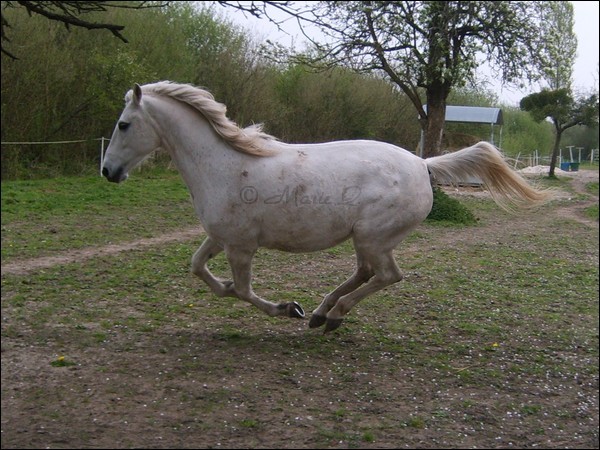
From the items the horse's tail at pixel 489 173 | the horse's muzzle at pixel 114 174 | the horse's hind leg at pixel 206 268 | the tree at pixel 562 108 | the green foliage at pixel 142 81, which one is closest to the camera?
the horse's muzzle at pixel 114 174

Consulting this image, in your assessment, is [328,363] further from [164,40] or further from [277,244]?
[164,40]

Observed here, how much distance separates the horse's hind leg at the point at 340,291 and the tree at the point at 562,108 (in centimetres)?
2556

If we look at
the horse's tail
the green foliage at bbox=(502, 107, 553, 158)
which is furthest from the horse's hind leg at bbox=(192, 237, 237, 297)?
the green foliage at bbox=(502, 107, 553, 158)

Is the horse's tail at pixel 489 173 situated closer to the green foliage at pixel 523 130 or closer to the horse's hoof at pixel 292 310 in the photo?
the horse's hoof at pixel 292 310

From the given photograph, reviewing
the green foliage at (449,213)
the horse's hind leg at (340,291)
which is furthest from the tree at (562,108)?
the horse's hind leg at (340,291)

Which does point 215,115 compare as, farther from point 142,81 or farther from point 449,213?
point 142,81

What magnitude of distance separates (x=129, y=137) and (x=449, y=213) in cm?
893

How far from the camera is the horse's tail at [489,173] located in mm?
5918

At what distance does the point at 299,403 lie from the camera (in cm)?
397

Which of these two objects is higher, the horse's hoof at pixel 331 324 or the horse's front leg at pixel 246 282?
the horse's front leg at pixel 246 282

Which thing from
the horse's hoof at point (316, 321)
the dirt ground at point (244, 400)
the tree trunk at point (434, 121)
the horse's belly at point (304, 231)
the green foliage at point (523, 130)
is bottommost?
the dirt ground at point (244, 400)

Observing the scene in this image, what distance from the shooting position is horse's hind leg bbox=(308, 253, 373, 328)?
547 cm

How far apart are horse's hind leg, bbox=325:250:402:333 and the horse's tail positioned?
1.03 metres

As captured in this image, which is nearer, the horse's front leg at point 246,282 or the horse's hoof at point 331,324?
the horse's front leg at point 246,282
